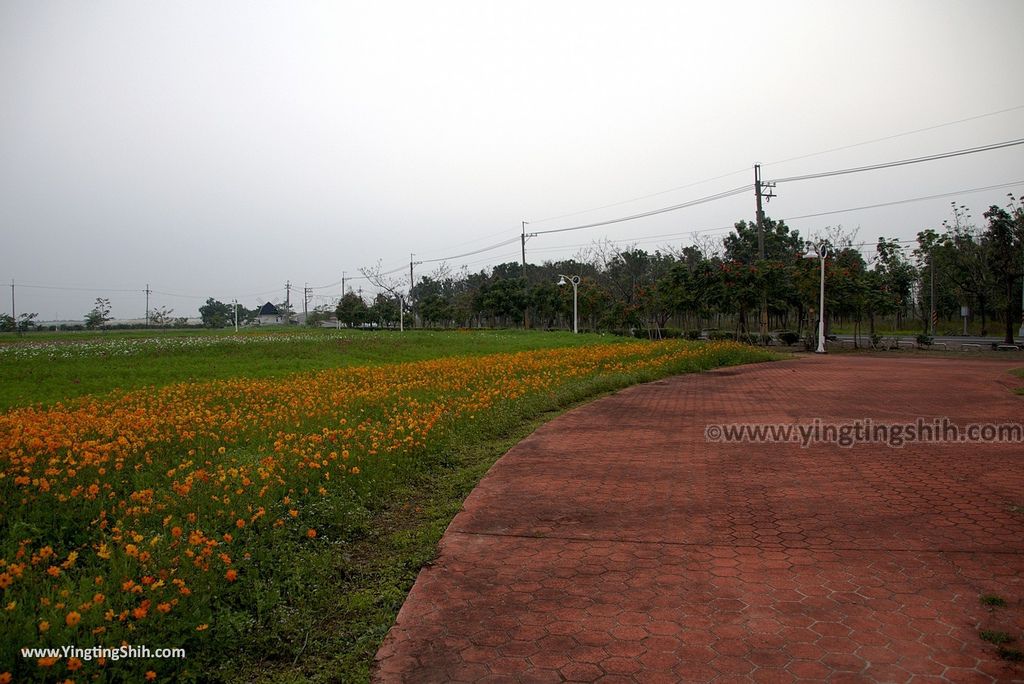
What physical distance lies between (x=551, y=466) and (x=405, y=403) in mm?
2776

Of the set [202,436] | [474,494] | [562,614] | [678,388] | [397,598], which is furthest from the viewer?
[678,388]

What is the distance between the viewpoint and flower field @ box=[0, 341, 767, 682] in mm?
2838

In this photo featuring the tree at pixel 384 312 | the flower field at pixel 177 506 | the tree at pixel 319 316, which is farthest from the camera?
the tree at pixel 319 316

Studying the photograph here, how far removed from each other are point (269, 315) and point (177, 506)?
4227 inches

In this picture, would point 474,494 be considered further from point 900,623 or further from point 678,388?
point 678,388

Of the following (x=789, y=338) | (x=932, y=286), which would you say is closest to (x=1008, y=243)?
(x=789, y=338)

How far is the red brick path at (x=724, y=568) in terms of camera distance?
113 inches

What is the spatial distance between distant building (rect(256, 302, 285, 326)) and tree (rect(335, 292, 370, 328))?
4355 centimetres

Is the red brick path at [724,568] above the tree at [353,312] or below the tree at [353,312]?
below

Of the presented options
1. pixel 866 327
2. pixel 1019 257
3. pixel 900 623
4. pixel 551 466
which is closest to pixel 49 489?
pixel 551 466

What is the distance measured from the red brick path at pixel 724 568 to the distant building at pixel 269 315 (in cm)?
10383

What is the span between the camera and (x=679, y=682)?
2705 mm

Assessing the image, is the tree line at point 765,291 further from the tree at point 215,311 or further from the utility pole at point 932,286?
the tree at point 215,311

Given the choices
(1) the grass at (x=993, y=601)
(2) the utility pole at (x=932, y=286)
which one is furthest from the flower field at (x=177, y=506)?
(2) the utility pole at (x=932, y=286)
